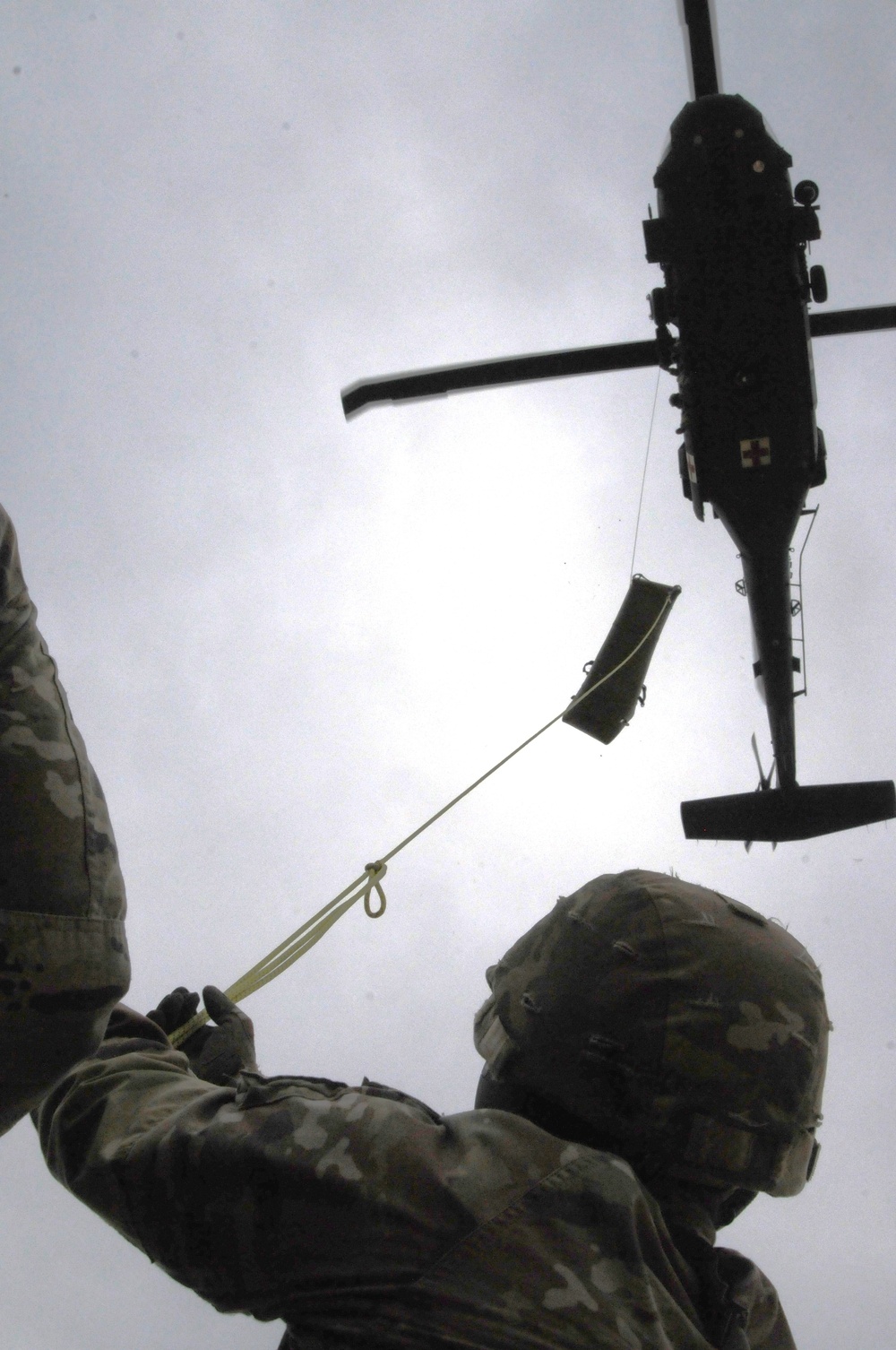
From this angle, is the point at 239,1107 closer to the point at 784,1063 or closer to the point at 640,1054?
the point at 640,1054

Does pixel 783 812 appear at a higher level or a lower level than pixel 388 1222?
lower

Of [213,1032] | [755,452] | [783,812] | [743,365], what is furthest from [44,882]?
[783,812]

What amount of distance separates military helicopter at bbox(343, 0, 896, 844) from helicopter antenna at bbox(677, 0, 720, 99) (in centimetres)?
1

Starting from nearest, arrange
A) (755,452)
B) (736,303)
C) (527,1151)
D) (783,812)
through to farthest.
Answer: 1. (527,1151)
2. (736,303)
3. (755,452)
4. (783,812)

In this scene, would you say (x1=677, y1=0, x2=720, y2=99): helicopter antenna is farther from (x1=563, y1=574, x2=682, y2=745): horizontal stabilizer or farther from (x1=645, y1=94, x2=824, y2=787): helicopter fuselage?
(x1=563, y1=574, x2=682, y2=745): horizontal stabilizer

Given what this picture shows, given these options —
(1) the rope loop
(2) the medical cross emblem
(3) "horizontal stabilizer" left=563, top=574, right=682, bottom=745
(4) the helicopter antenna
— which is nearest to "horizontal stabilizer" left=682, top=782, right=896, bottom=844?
(3) "horizontal stabilizer" left=563, top=574, right=682, bottom=745

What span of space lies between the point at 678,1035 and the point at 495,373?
746 centimetres

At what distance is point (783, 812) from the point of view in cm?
983

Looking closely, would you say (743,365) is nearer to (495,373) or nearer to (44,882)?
(495,373)

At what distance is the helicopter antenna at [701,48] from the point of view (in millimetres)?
8570

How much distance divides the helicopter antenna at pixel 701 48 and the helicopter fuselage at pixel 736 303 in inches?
14.3

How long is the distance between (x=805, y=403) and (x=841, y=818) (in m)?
3.32

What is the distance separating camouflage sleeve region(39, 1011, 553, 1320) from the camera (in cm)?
195

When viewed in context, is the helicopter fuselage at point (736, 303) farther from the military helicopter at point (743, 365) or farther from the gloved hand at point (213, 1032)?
the gloved hand at point (213, 1032)
